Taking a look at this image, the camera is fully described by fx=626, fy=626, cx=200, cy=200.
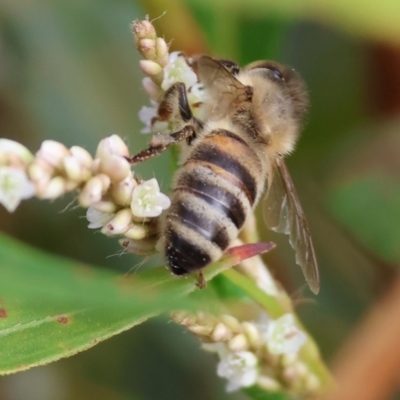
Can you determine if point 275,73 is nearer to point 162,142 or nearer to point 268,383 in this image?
point 162,142

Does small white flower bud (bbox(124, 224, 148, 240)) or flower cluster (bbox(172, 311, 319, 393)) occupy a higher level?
small white flower bud (bbox(124, 224, 148, 240))

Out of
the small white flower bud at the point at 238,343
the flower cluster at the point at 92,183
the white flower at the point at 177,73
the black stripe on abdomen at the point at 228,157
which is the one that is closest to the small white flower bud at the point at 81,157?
the flower cluster at the point at 92,183

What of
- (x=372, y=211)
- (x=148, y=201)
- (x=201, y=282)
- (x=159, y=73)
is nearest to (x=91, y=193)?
(x=148, y=201)

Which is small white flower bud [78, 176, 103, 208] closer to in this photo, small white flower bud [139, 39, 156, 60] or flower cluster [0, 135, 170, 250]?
flower cluster [0, 135, 170, 250]

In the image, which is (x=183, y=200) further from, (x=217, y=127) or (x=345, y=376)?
(x=345, y=376)

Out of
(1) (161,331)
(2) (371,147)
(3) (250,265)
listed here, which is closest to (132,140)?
(1) (161,331)

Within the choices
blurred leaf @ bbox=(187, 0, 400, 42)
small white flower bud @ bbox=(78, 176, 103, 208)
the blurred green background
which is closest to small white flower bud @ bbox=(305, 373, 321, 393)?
the blurred green background
